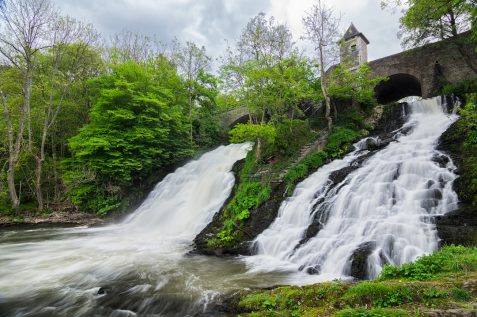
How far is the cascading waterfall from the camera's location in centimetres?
562

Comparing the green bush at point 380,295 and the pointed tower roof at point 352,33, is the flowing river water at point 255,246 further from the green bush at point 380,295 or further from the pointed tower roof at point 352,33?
the pointed tower roof at point 352,33

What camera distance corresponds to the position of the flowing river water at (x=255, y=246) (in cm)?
591

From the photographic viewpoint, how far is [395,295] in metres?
3.58

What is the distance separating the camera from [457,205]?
6.88 m

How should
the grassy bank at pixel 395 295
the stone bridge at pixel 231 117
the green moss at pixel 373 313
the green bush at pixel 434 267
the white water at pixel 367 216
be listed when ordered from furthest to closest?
the stone bridge at pixel 231 117 < the white water at pixel 367 216 < the green bush at pixel 434 267 < the grassy bank at pixel 395 295 < the green moss at pixel 373 313

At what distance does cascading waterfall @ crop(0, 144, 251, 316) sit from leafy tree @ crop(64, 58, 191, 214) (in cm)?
241

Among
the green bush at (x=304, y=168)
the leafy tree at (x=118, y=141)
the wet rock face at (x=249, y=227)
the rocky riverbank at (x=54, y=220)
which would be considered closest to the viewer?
the wet rock face at (x=249, y=227)

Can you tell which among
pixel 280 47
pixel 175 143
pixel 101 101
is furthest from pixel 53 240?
pixel 280 47

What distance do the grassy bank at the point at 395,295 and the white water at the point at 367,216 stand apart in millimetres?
1493

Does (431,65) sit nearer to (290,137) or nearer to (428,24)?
(428,24)

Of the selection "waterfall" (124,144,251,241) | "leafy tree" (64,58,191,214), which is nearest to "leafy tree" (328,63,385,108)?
"waterfall" (124,144,251,241)

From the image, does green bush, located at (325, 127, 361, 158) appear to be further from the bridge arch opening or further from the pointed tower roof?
the pointed tower roof

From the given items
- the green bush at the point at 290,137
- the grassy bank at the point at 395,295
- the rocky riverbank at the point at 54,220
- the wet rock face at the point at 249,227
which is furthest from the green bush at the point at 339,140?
the rocky riverbank at the point at 54,220

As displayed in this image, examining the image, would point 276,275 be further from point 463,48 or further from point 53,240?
point 463,48
